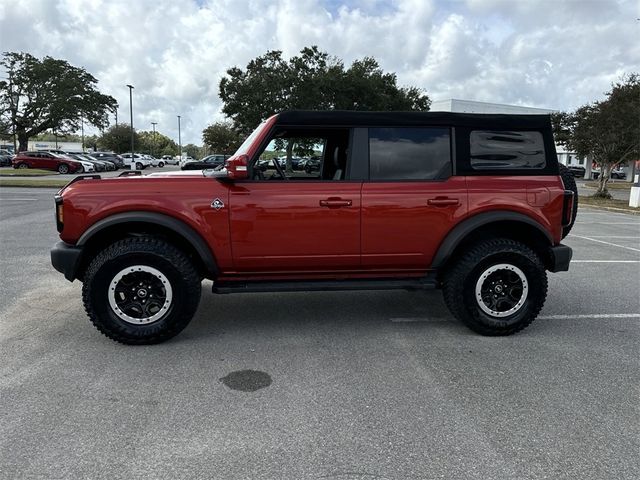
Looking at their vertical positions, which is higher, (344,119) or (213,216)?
(344,119)

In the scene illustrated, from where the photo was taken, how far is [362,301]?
5508mm

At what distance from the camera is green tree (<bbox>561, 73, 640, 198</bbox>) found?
20.3 meters

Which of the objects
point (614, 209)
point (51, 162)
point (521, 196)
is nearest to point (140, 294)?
point (521, 196)

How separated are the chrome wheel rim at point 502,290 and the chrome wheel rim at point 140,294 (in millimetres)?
2668

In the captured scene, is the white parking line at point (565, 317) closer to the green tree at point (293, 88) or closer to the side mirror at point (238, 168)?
the side mirror at point (238, 168)

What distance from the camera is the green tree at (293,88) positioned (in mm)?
33562

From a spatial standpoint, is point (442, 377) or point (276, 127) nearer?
point (442, 377)

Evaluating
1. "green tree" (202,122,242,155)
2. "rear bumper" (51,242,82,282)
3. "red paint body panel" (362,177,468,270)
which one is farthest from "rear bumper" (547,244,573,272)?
"green tree" (202,122,242,155)

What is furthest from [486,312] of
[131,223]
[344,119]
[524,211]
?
[131,223]

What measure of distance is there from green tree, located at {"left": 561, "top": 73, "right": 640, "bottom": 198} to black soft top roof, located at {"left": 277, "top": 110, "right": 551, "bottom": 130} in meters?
19.1

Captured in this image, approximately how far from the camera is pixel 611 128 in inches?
820

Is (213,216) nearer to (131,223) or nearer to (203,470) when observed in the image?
(131,223)

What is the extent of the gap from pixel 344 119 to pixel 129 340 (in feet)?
8.41

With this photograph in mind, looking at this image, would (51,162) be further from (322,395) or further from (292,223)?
(322,395)
